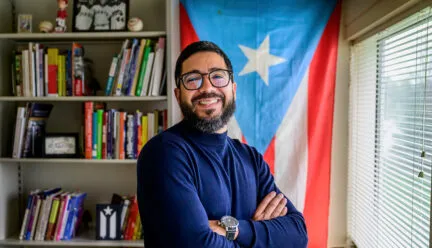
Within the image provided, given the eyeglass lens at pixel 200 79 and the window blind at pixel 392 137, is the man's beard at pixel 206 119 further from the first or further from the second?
the window blind at pixel 392 137

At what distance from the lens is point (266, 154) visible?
8.30ft

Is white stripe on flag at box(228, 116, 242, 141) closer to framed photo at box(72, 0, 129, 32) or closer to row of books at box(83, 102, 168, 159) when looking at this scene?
row of books at box(83, 102, 168, 159)

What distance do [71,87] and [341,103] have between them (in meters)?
1.75

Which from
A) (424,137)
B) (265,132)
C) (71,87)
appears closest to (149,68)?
(71,87)

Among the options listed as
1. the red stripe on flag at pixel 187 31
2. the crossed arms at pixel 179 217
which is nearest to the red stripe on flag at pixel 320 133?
the red stripe on flag at pixel 187 31

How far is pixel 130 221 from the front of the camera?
2348 millimetres

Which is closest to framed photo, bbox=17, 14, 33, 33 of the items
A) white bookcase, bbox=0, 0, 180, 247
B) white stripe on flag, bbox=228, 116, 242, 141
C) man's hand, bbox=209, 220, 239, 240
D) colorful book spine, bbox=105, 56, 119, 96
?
white bookcase, bbox=0, 0, 180, 247

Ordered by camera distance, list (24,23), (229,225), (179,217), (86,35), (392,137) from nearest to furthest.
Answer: (179,217) < (229,225) < (392,137) < (86,35) < (24,23)

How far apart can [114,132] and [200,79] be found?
1142 millimetres

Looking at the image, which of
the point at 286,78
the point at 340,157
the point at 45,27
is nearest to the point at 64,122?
the point at 45,27

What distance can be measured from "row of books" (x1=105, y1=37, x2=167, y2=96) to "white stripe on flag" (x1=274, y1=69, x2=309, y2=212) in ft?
2.83

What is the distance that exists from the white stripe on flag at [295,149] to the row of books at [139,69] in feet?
2.83

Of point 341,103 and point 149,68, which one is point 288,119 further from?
point 149,68

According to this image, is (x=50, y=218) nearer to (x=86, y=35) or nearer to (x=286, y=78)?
(x=86, y=35)
